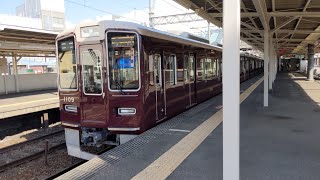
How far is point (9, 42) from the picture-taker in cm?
1478

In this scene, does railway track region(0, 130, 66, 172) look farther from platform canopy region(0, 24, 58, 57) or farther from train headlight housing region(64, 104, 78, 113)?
platform canopy region(0, 24, 58, 57)

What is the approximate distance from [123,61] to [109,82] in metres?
0.51

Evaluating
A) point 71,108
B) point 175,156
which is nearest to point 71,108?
point 71,108

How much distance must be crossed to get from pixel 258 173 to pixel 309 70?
901 inches

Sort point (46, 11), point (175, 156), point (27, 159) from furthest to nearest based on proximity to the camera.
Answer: point (46, 11)
point (27, 159)
point (175, 156)

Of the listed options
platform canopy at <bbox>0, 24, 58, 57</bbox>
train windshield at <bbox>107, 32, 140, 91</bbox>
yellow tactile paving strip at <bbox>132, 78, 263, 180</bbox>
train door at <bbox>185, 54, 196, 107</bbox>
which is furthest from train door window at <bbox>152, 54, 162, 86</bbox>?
platform canopy at <bbox>0, 24, 58, 57</bbox>

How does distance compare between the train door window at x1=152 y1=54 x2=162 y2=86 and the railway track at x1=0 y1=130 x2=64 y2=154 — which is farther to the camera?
the railway track at x1=0 y1=130 x2=64 y2=154

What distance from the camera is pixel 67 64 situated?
682 cm

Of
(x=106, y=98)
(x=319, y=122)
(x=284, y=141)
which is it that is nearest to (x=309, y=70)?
(x=319, y=122)

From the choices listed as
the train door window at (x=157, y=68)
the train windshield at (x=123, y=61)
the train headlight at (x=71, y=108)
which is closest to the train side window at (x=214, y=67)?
the train door window at (x=157, y=68)

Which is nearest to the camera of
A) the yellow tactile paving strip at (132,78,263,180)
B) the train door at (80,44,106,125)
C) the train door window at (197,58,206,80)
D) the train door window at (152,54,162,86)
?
the yellow tactile paving strip at (132,78,263,180)

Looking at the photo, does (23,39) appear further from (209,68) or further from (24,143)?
(209,68)

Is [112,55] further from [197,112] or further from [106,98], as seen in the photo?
[197,112]

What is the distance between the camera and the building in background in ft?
153
